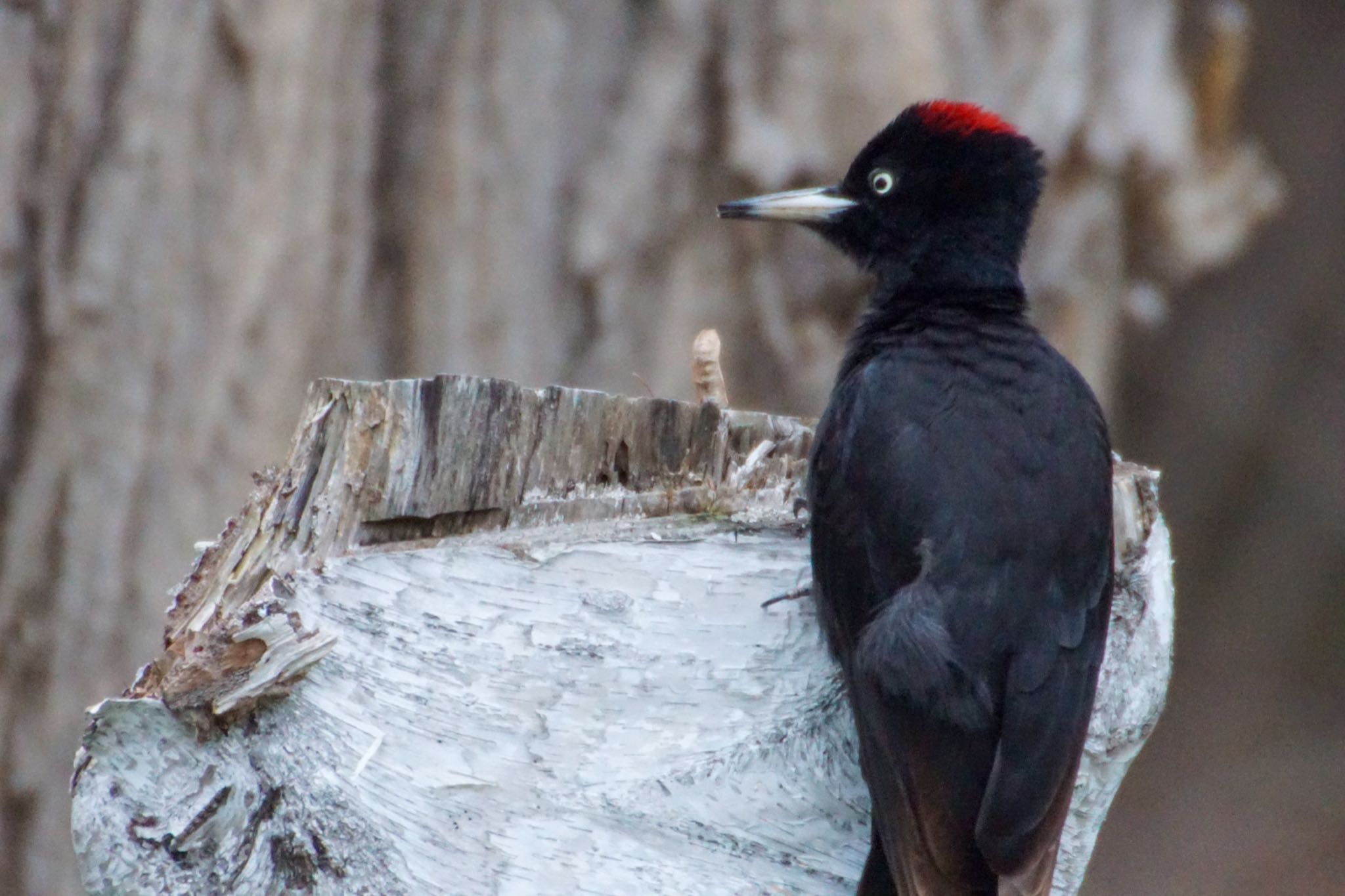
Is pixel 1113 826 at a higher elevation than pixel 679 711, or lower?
lower

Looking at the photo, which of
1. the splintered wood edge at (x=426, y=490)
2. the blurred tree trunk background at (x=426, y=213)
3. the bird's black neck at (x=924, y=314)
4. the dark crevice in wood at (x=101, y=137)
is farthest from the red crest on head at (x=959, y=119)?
the dark crevice in wood at (x=101, y=137)

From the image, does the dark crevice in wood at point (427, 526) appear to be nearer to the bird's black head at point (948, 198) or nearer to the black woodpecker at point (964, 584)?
the black woodpecker at point (964, 584)

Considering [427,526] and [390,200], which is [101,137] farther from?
[427,526]

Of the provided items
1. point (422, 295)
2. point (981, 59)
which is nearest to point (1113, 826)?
point (981, 59)

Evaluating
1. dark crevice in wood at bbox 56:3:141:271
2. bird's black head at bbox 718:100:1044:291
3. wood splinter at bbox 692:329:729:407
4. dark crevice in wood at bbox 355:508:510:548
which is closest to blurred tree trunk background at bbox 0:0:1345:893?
dark crevice in wood at bbox 56:3:141:271

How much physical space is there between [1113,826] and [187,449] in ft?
18.6

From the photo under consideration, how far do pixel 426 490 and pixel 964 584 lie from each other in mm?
957

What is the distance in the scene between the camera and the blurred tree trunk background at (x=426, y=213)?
4102mm

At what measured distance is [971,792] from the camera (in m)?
2.48

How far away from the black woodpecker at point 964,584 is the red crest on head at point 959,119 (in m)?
0.53

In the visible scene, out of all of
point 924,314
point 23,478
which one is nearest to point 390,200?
point 23,478

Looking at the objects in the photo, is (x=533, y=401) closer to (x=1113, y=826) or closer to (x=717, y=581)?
(x=717, y=581)

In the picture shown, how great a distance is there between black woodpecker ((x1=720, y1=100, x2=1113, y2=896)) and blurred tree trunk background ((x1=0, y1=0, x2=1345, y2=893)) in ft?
5.84

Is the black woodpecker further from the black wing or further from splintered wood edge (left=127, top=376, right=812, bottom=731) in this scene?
splintered wood edge (left=127, top=376, right=812, bottom=731)
